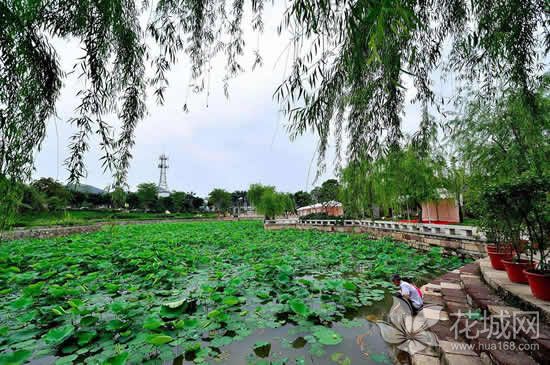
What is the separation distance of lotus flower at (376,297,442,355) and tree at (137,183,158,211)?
3804cm

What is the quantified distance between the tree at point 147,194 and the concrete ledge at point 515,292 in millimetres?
38460

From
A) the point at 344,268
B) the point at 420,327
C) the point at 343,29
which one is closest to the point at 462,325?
the point at 420,327

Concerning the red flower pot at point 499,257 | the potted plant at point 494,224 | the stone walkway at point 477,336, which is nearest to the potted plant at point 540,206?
the potted plant at point 494,224

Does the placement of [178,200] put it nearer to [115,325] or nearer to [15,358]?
[115,325]

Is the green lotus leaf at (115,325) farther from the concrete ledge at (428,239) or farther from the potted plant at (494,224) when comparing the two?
the concrete ledge at (428,239)

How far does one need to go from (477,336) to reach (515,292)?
0.70m

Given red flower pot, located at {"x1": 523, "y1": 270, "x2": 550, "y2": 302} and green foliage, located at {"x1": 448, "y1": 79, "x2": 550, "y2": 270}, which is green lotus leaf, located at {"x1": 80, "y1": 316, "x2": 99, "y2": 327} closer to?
red flower pot, located at {"x1": 523, "y1": 270, "x2": 550, "y2": 302}

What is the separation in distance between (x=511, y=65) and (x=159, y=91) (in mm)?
2443

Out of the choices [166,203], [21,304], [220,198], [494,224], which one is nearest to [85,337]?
[21,304]

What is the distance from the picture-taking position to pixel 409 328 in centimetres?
221

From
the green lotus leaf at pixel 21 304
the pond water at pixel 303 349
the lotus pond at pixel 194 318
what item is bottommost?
the pond water at pixel 303 349

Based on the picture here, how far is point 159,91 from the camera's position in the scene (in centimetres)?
174

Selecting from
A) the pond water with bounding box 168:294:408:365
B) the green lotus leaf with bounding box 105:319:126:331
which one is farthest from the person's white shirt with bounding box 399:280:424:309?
the green lotus leaf with bounding box 105:319:126:331

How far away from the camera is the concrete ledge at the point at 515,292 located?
164 cm
